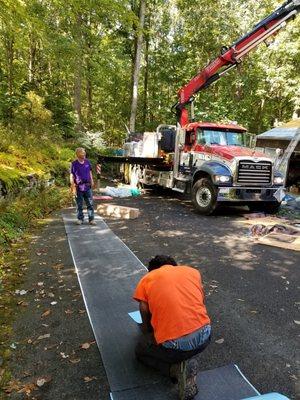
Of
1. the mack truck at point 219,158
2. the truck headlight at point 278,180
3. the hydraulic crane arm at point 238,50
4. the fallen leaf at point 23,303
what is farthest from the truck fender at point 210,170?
the fallen leaf at point 23,303

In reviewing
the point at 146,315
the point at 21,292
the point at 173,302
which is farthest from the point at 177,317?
the point at 21,292

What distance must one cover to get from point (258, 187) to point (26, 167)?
7027 millimetres

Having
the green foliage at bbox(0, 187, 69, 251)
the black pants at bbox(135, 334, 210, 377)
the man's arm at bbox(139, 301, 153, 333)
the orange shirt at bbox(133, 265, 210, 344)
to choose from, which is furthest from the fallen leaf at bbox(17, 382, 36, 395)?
the green foliage at bbox(0, 187, 69, 251)

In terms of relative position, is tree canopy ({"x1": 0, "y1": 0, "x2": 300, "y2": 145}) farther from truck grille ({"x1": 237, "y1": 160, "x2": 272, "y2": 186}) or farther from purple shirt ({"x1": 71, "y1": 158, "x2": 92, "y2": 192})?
truck grille ({"x1": 237, "y1": 160, "x2": 272, "y2": 186})

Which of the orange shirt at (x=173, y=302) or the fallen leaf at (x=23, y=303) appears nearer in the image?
the orange shirt at (x=173, y=302)

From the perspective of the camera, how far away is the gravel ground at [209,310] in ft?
12.1

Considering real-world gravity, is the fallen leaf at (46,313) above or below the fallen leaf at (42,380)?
above

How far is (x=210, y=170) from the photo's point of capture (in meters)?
10.9

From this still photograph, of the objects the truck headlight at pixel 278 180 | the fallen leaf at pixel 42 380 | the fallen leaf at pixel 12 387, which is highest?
the truck headlight at pixel 278 180

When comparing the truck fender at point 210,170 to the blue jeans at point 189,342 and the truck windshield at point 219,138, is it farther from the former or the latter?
the blue jeans at point 189,342

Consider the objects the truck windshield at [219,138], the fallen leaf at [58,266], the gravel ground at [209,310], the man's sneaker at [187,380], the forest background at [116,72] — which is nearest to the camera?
the man's sneaker at [187,380]

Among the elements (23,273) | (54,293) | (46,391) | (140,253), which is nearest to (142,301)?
(46,391)

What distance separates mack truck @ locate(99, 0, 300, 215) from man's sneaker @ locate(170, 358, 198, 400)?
25.0ft

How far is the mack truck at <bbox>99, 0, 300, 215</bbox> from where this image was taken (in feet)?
35.2
